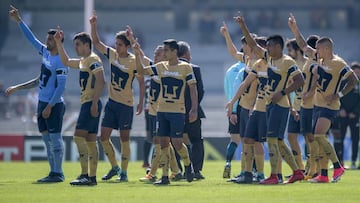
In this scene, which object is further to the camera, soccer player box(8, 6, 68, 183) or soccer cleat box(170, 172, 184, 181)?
soccer cleat box(170, 172, 184, 181)

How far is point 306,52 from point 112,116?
3.55 metres

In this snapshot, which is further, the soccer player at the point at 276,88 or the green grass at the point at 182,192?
the soccer player at the point at 276,88

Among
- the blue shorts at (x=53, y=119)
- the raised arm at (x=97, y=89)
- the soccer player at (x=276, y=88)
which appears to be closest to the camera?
the soccer player at (x=276, y=88)

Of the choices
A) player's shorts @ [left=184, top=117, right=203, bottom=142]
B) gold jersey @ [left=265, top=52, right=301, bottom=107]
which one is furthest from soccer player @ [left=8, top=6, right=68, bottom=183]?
gold jersey @ [left=265, top=52, right=301, bottom=107]

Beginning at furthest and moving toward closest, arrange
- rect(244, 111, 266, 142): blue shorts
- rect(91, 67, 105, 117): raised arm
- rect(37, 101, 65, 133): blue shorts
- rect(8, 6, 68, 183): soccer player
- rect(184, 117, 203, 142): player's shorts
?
1. rect(184, 117, 203, 142): player's shorts
2. rect(37, 101, 65, 133): blue shorts
3. rect(8, 6, 68, 183): soccer player
4. rect(244, 111, 266, 142): blue shorts
5. rect(91, 67, 105, 117): raised arm

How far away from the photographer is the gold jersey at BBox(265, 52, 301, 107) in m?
18.1

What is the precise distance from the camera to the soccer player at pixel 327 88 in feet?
61.4

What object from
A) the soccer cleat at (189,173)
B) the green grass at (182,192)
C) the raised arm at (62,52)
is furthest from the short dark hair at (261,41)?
the raised arm at (62,52)

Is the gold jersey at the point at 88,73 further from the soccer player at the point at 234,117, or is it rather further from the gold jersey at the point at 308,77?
the gold jersey at the point at 308,77

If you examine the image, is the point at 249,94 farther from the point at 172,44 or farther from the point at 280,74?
the point at 172,44

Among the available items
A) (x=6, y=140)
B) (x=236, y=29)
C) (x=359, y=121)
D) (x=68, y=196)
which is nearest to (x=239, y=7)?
(x=236, y=29)

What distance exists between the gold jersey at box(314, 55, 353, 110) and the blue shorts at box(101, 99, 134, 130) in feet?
10.9

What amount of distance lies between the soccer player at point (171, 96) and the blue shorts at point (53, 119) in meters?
1.78

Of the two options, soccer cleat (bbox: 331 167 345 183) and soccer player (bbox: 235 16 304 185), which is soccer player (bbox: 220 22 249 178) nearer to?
soccer player (bbox: 235 16 304 185)
